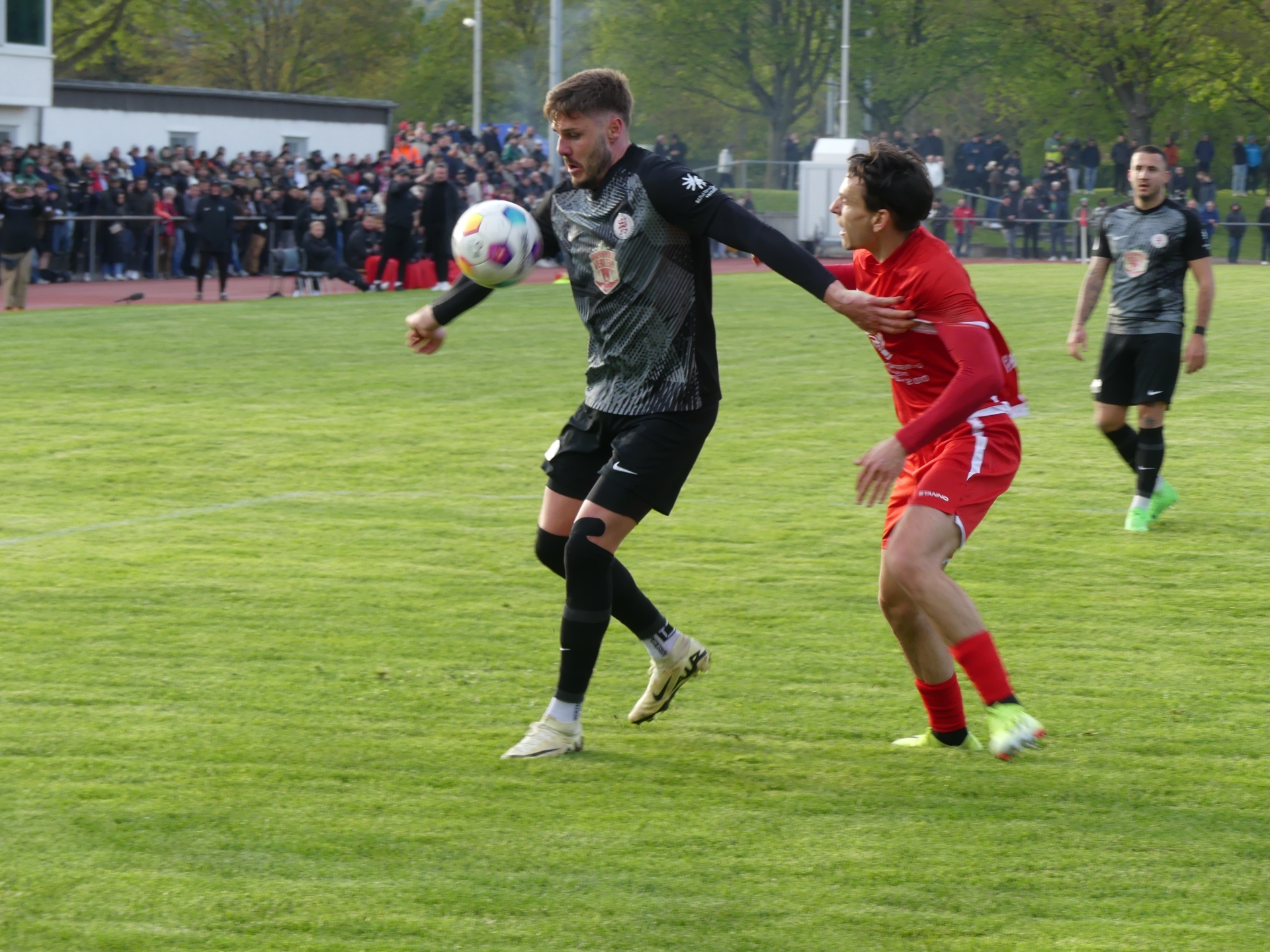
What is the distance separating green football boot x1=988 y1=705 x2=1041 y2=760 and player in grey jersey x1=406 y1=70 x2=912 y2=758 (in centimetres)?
119

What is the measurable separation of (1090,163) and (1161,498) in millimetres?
40482

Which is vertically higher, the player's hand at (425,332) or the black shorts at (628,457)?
the player's hand at (425,332)

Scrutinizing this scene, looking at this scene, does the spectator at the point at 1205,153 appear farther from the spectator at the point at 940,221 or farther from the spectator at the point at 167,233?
the spectator at the point at 167,233

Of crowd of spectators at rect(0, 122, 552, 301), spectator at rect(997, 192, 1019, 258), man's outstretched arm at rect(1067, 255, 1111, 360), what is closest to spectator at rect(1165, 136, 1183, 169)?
spectator at rect(997, 192, 1019, 258)

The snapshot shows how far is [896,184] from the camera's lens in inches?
191

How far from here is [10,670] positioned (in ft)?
19.5

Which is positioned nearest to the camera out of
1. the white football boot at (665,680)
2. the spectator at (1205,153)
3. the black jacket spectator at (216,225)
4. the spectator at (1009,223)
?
the white football boot at (665,680)

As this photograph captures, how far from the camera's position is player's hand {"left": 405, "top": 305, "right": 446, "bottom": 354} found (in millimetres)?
5473

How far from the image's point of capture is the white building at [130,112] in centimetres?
3400

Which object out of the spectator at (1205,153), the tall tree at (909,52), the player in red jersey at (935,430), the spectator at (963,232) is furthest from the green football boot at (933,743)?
the tall tree at (909,52)

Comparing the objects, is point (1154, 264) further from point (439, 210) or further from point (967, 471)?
point (439, 210)

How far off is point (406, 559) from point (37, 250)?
68.6 ft

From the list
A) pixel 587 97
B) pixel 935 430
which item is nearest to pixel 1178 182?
pixel 587 97

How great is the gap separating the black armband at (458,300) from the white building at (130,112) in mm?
30167
